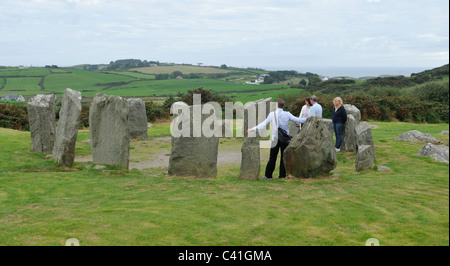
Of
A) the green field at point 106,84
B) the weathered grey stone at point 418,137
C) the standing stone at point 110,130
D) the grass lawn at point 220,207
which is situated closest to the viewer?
the grass lawn at point 220,207

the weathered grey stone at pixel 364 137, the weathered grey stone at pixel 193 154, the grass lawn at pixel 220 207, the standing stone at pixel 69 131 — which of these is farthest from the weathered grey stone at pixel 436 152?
the standing stone at pixel 69 131

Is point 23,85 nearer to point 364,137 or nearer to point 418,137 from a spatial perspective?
point 418,137

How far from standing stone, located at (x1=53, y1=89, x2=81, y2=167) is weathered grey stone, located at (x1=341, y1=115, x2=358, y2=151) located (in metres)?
11.4

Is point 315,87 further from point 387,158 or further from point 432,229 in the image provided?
point 432,229

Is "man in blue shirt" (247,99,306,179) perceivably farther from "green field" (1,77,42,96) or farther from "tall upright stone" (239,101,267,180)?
"green field" (1,77,42,96)

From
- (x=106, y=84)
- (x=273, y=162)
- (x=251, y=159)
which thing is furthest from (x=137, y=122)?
(x=106, y=84)

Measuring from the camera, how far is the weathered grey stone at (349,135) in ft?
59.1

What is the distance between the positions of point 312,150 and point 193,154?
12.7 ft

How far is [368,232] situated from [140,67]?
10756cm

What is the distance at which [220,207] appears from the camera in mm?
9359

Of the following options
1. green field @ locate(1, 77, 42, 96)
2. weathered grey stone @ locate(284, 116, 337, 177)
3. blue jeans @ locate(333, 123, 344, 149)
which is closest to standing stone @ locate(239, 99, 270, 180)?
weathered grey stone @ locate(284, 116, 337, 177)

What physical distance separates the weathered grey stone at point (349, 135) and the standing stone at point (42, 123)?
1338 cm

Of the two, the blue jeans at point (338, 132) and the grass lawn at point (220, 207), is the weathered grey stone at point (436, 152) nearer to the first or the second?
the grass lawn at point (220, 207)

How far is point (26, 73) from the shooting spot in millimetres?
77562
